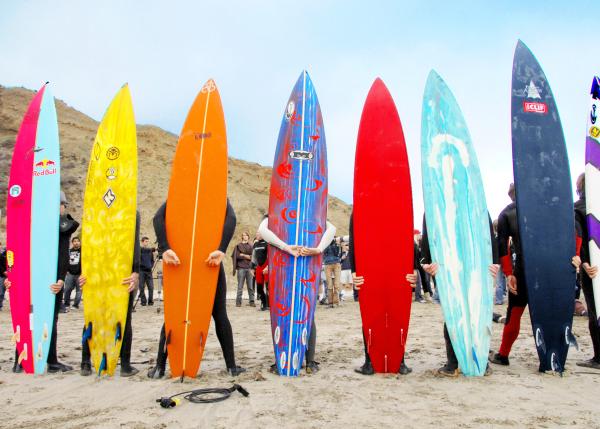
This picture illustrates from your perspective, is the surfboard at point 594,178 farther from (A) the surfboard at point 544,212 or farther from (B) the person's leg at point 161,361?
(B) the person's leg at point 161,361

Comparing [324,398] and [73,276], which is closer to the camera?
[324,398]

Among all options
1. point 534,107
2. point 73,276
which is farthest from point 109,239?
point 73,276

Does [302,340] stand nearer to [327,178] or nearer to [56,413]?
[327,178]

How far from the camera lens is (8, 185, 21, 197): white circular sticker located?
13.6 ft

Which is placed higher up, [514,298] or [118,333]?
[514,298]

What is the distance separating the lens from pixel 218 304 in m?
3.65

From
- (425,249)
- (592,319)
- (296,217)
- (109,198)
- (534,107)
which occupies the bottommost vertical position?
(592,319)

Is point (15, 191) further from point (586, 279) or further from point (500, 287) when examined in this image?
point (500, 287)

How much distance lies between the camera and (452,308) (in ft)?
12.3

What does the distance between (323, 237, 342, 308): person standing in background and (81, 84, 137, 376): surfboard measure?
558 cm

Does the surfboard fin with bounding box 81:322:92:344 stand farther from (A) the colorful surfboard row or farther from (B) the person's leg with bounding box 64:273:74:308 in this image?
(B) the person's leg with bounding box 64:273:74:308

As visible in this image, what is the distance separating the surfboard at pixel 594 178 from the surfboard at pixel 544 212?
0.22 metres

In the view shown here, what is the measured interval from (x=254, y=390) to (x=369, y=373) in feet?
3.15

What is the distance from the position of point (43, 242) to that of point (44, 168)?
25.9 inches
